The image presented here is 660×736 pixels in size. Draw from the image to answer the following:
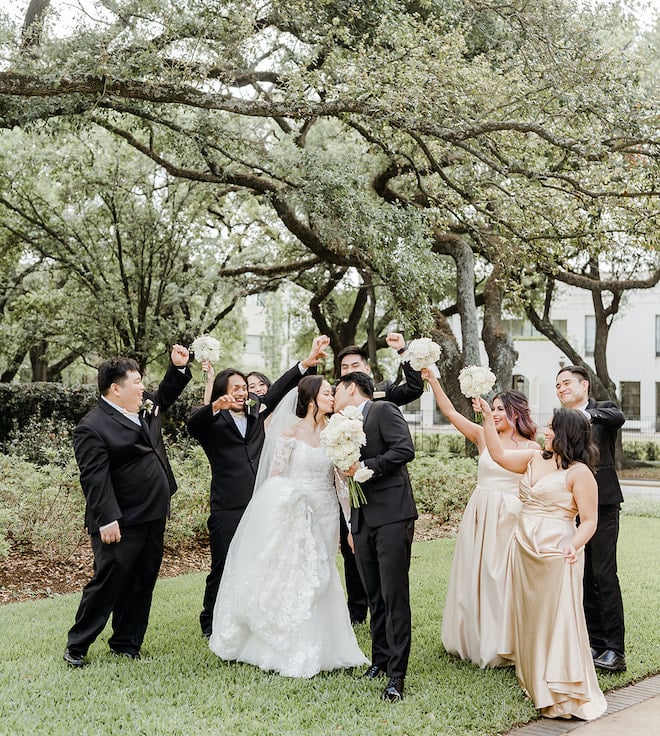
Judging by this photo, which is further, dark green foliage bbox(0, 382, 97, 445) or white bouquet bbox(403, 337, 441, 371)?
dark green foliage bbox(0, 382, 97, 445)

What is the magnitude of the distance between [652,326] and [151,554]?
40159 millimetres

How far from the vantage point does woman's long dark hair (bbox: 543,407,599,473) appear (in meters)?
5.50

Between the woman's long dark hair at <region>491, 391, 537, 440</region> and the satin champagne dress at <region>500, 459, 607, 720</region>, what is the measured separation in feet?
2.58

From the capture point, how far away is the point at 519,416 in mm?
6469

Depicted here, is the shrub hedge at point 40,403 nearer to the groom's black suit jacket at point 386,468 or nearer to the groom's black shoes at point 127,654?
the groom's black shoes at point 127,654

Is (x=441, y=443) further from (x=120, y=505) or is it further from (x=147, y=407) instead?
(x=120, y=505)

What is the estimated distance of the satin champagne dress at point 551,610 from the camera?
5.29 metres

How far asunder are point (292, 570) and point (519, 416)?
6.87ft

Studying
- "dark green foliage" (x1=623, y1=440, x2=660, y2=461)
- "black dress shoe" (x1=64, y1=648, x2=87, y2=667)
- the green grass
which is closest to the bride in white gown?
the green grass

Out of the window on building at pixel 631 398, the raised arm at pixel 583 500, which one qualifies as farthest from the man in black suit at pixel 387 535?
the window on building at pixel 631 398

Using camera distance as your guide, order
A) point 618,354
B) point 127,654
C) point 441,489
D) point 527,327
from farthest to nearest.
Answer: point 527,327 < point 618,354 < point 441,489 < point 127,654

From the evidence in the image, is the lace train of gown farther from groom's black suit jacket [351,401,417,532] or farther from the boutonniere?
the boutonniere

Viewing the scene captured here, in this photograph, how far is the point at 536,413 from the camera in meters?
43.7

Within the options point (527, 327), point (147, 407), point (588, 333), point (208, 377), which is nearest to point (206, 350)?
point (208, 377)
